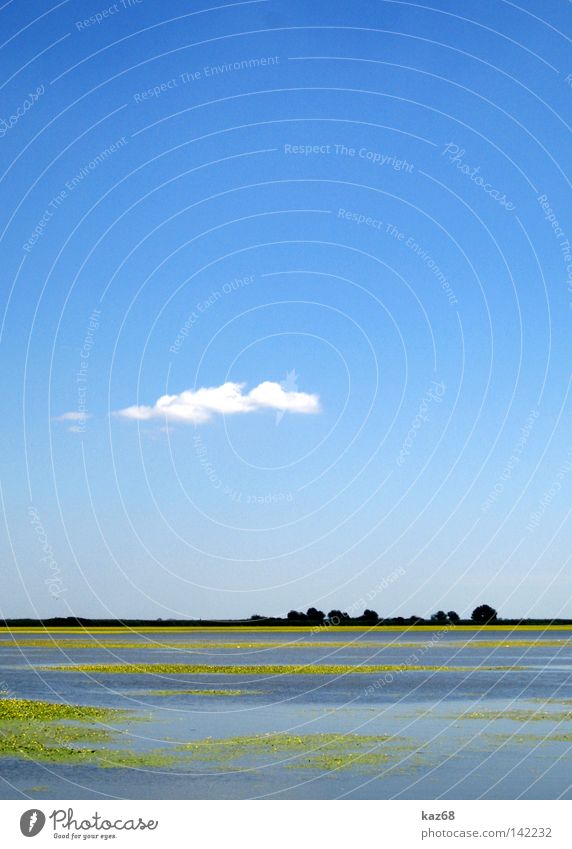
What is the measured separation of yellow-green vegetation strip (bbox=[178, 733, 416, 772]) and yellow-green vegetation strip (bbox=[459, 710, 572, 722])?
7781mm

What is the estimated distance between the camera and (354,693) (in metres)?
53.5

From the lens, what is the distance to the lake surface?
88.5ft

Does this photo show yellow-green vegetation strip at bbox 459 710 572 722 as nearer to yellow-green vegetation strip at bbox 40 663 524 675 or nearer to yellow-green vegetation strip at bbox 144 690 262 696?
yellow-green vegetation strip at bbox 144 690 262 696

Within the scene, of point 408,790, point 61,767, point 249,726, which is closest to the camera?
point 408,790

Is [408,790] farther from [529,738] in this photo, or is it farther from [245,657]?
[245,657]

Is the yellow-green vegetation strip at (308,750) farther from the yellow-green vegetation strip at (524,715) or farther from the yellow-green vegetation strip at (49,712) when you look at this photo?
the yellow-green vegetation strip at (49,712)

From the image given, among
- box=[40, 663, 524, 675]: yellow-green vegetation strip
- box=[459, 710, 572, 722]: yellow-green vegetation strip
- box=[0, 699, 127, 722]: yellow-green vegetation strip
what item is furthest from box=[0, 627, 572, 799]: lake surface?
box=[40, 663, 524, 675]: yellow-green vegetation strip

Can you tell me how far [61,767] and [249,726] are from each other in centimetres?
1069

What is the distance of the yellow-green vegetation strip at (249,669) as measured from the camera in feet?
236

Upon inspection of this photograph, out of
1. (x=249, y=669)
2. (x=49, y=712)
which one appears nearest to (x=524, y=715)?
(x=49, y=712)

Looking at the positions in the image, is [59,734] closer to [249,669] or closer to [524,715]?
[524,715]
